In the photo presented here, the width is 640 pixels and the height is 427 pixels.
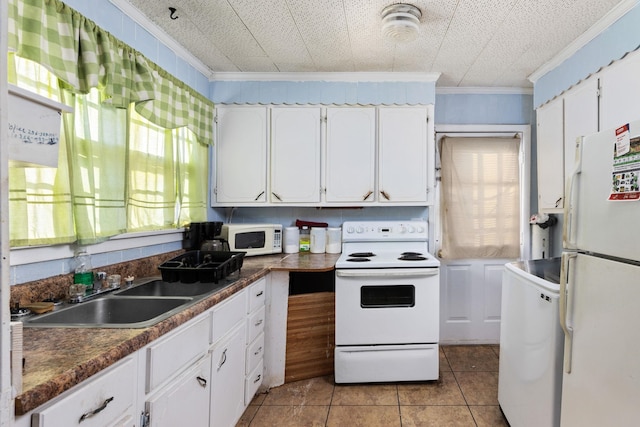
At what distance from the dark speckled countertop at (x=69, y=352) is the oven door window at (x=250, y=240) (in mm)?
1235

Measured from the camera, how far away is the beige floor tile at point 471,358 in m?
2.74

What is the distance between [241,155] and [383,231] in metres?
1.32

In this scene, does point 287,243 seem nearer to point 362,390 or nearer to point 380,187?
point 380,187

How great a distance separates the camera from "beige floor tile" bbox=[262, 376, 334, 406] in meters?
2.25

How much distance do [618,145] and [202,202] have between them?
242cm

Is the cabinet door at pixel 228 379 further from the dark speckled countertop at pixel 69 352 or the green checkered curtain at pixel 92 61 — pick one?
the green checkered curtain at pixel 92 61

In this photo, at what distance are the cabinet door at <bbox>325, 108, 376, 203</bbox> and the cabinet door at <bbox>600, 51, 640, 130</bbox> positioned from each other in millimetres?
1442

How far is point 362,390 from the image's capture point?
2393 millimetres

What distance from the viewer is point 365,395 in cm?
233

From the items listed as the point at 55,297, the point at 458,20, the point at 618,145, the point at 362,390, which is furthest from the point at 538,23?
the point at 55,297

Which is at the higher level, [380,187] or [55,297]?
[380,187]

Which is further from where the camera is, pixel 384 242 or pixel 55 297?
pixel 384 242

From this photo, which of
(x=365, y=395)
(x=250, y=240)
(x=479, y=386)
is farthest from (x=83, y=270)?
(x=479, y=386)

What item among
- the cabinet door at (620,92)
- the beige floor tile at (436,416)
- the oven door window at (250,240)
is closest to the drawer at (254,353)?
the oven door window at (250,240)
